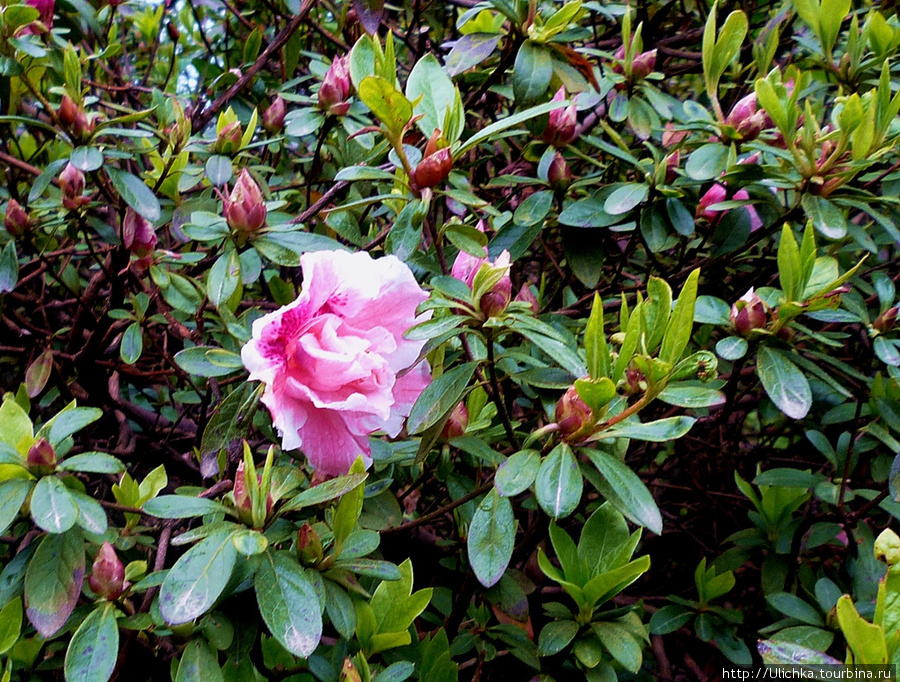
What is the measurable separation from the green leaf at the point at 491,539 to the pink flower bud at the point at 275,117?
→ 0.99 meters

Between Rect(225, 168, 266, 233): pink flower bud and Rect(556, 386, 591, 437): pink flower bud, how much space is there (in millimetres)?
518

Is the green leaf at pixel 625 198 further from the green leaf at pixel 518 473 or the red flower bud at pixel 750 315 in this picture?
the green leaf at pixel 518 473

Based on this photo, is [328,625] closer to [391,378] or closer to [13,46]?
[391,378]

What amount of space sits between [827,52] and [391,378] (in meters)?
1.04

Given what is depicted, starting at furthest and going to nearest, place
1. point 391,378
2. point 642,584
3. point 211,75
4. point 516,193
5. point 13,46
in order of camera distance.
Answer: point 211,75
point 642,584
point 516,193
point 13,46
point 391,378

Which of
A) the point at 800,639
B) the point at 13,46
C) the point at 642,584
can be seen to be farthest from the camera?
the point at 642,584

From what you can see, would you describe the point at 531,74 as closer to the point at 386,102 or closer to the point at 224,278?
the point at 386,102

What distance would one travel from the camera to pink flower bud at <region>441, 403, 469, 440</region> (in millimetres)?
962

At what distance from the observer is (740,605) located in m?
1.73

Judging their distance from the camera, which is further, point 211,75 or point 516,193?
point 211,75

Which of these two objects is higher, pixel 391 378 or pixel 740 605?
pixel 391 378

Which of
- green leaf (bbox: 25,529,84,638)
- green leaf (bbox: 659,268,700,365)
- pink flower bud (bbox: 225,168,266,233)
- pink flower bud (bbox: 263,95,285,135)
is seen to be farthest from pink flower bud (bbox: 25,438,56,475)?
pink flower bud (bbox: 263,95,285,135)

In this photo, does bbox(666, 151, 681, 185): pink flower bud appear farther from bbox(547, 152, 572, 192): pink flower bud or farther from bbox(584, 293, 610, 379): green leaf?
bbox(584, 293, 610, 379): green leaf

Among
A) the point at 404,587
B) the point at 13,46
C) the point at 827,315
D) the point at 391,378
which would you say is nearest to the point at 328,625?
the point at 404,587
